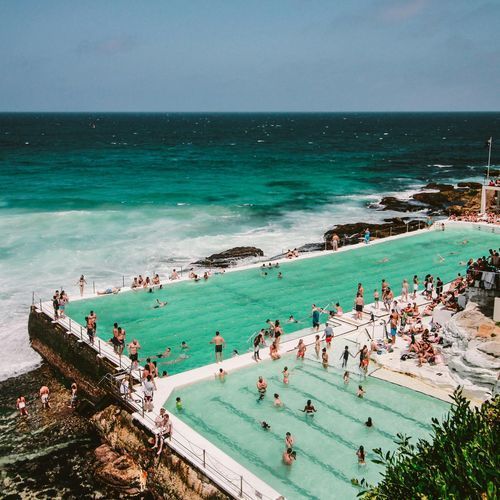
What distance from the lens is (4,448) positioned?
1928 cm

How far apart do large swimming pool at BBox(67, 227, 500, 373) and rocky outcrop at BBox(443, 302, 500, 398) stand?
22.1 ft

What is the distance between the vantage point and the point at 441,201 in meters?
58.5

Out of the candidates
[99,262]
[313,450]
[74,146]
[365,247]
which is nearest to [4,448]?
[313,450]

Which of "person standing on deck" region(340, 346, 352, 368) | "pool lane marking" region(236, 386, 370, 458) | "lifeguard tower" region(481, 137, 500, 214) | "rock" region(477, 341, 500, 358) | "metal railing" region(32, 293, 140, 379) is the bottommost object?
"pool lane marking" region(236, 386, 370, 458)

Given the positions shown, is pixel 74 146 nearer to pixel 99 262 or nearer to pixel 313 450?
pixel 99 262

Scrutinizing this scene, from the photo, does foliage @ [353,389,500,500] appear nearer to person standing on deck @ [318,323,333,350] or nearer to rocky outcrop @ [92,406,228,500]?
rocky outcrop @ [92,406,228,500]

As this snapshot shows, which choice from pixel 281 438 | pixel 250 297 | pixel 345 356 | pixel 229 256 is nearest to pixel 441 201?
pixel 229 256

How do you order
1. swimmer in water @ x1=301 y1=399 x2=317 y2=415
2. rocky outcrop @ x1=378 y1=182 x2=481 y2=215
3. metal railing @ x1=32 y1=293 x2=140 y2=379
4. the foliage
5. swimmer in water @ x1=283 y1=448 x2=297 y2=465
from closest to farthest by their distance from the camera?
the foliage → swimmer in water @ x1=283 y1=448 x2=297 y2=465 → swimmer in water @ x1=301 y1=399 x2=317 y2=415 → metal railing @ x1=32 y1=293 x2=140 y2=379 → rocky outcrop @ x1=378 y1=182 x2=481 y2=215

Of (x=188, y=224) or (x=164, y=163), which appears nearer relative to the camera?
(x=188, y=224)

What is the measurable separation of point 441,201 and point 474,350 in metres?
42.9

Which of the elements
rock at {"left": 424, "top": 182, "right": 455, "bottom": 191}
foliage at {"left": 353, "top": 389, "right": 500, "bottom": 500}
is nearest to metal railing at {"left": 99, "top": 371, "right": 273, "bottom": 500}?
foliage at {"left": 353, "top": 389, "right": 500, "bottom": 500}

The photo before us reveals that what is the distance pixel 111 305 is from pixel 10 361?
5.04 metres

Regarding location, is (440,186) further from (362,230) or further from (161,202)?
(161,202)

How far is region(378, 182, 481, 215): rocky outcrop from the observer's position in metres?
55.1
